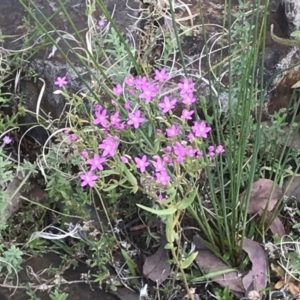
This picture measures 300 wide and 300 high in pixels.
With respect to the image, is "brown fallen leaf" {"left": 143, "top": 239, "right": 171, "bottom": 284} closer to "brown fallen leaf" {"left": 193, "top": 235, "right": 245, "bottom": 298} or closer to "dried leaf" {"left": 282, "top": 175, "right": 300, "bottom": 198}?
"brown fallen leaf" {"left": 193, "top": 235, "right": 245, "bottom": 298}

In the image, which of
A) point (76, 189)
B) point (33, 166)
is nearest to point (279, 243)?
point (76, 189)

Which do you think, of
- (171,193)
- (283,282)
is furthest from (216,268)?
(171,193)

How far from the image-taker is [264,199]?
1.57m

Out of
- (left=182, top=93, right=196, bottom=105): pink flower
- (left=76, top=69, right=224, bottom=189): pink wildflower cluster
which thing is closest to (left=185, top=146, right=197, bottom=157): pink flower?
(left=76, top=69, right=224, bottom=189): pink wildflower cluster

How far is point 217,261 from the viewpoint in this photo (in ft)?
5.00

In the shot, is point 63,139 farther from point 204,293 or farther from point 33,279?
point 204,293

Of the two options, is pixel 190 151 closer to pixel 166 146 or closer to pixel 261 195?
pixel 166 146

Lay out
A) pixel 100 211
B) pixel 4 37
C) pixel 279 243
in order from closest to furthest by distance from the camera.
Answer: pixel 279 243
pixel 100 211
pixel 4 37

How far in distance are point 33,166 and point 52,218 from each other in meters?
0.17

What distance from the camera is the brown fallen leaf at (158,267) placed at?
1.49 meters

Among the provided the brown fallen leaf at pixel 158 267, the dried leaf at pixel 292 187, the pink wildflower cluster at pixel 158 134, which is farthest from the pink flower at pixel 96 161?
the dried leaf at pixel 292 187

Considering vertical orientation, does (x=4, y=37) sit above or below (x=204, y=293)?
above

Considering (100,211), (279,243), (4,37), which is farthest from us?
(4,37)

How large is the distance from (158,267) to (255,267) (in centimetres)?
21
